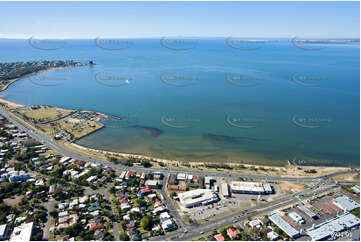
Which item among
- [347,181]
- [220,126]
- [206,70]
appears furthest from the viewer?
[206,70]

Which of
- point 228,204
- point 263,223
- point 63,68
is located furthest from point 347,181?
point 63,68

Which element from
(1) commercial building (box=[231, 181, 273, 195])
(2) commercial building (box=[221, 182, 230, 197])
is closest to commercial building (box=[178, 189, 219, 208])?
(2) commercial building (box=[221, 182, 230, 197])

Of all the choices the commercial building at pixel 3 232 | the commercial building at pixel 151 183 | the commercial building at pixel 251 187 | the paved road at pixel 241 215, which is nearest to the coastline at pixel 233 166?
the commercial building at pixel 251 187

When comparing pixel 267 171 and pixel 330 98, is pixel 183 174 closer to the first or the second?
pixel 267 171

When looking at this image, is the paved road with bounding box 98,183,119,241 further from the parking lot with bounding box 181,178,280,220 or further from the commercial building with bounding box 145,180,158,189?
the parking lot with bounding box 181,178,280,220

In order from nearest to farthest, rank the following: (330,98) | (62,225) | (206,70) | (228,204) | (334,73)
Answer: (62,225) < (228,204) < (330,98) < (334,73) < (206,70)

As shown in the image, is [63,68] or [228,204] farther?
[63,68]

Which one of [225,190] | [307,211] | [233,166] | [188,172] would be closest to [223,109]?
[233,166]
